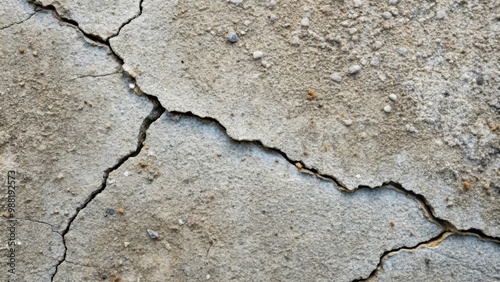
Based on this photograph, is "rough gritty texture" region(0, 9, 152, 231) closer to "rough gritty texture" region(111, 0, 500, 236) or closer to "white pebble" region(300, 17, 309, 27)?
"rough gritty texture" region(111, 0, 500, 236)

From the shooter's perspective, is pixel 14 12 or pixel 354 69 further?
pixel 14 12

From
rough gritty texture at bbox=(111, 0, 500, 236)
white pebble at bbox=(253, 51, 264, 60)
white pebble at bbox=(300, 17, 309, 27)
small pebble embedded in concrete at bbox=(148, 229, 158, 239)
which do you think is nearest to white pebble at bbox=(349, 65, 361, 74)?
rough gritty texture at bbox=(111, 0, 500, 236)

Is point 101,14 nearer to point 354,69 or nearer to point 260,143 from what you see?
point 260,143

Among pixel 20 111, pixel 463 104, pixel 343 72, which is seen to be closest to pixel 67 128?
pixel 20 111

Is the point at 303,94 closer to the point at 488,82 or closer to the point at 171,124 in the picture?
the point at 171,124

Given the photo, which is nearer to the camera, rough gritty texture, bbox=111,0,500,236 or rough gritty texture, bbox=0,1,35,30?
rough gritty texture, bbox=111,0,500,236

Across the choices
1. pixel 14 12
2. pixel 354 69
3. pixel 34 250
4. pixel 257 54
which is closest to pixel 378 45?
pixel 354 69
